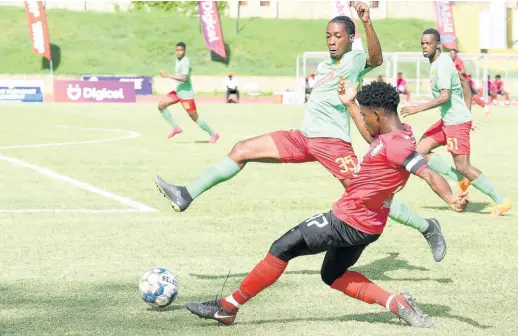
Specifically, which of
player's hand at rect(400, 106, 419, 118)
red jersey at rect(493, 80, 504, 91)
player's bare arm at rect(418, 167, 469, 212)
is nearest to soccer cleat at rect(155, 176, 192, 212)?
player's bare arm at rect(418, 167, 469, 212)

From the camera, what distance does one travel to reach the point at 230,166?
9039mm

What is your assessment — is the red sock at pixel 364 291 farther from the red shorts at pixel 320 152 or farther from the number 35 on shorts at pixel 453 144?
the number 35 on shorts at pixel 453 144

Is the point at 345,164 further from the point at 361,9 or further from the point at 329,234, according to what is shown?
the point at 329,234

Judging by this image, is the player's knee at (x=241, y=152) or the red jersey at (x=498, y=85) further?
the red jersey at (x=498, y=85)

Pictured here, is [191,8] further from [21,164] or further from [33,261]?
[33,261]

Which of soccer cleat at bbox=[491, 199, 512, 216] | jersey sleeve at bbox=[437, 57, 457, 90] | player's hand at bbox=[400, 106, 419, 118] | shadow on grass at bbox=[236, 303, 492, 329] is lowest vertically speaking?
soccer cleat at bbox=[491, 199, 512, 216]

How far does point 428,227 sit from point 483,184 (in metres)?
4.90

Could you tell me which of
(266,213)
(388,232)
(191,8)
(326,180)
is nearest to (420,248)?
(388,232)

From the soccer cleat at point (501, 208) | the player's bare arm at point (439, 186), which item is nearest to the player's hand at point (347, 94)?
the player's bare arm at point (439, 186)

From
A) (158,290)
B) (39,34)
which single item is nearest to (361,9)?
(158,290)

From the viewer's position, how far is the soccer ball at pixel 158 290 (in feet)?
24.5

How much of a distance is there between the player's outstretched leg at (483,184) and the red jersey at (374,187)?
20.6ft

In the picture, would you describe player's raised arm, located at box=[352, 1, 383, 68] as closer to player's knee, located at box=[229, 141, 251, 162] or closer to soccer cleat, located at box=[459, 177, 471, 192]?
player's knee, located at box=[229, 141, 251, 162]

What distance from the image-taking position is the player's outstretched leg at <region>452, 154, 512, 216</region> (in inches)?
505
